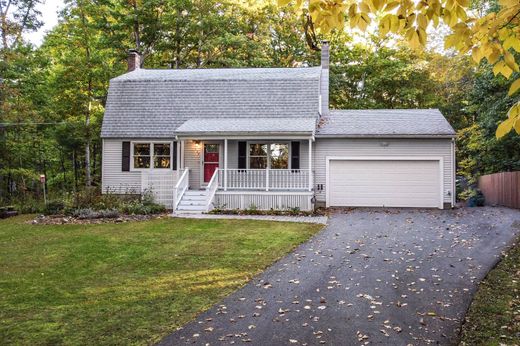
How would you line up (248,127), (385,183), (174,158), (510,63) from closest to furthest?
1. (510,63)
2. (248,127)
3. (385,183)
4. (174,158)

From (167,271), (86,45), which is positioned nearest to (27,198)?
(86,45)

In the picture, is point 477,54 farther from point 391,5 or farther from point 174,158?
point 174,158

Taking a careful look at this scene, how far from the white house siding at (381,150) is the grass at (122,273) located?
5.37 m

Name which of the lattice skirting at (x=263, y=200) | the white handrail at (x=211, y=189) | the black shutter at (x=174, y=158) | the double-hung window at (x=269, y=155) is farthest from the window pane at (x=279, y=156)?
the black shutter at (x=174, y=158)

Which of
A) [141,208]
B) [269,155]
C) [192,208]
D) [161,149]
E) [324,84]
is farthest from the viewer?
[324,84]

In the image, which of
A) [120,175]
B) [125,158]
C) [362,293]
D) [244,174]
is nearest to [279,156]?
[244,174]

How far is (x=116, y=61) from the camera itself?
27562 mm

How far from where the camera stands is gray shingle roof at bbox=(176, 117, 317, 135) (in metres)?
16.4

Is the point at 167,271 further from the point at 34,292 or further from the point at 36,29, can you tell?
the point at 36,29

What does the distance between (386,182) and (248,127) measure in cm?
596

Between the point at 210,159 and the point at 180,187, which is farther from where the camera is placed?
the point at 210,159

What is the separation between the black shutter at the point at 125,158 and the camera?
734 inches

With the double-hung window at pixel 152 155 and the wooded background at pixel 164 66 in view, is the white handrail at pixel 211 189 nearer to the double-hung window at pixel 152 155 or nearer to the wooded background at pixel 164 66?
the double-hung window at pixel 152 155

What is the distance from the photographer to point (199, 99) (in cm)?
1966
